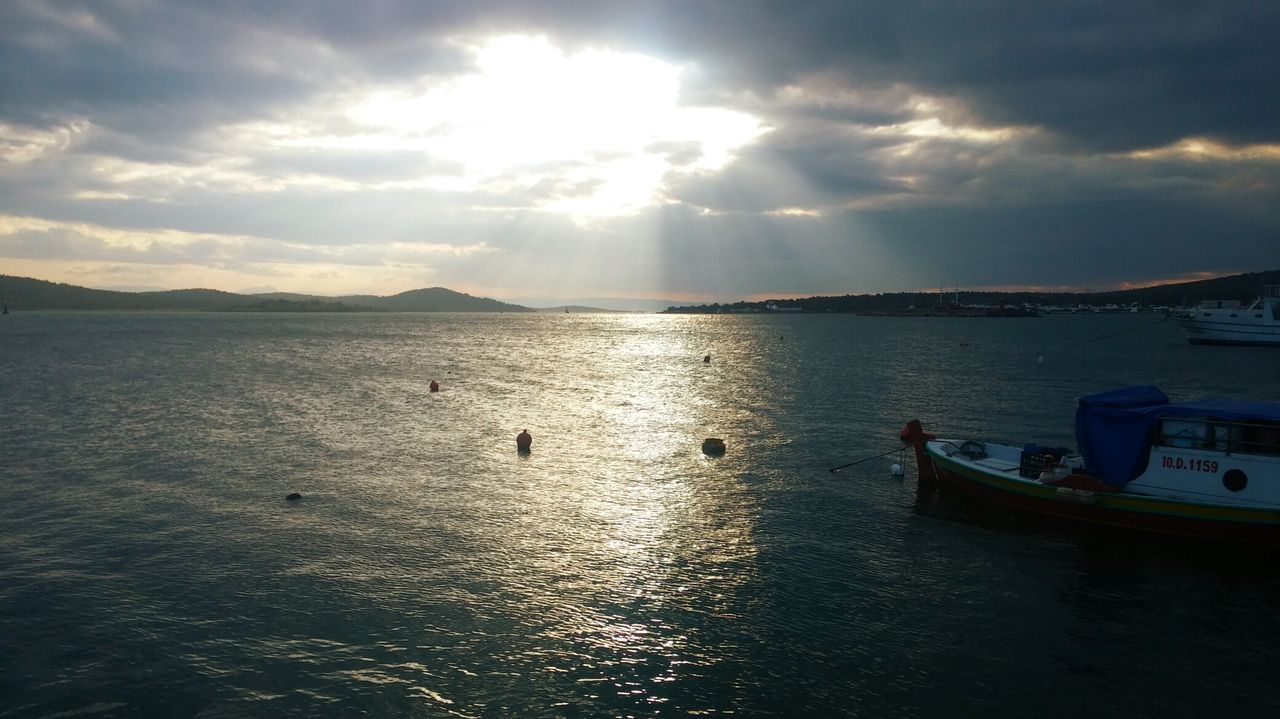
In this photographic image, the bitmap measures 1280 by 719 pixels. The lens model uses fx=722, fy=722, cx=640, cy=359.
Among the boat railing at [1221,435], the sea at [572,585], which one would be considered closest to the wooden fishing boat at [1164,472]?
the boat railing at [1221,435]

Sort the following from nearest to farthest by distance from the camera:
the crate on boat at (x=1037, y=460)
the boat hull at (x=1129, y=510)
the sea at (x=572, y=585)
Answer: the sea at (x=572, y=585)
the boat hull at (x=1129, y=510)
the crate on boat at (x=1037, y=460)

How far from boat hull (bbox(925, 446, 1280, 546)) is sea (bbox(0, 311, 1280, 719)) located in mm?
615

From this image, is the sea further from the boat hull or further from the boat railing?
the boat railing

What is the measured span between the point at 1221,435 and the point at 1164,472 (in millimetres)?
2100

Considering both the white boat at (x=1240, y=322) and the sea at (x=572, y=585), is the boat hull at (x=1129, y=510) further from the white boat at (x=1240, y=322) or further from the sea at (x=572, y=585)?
the white boat at (x=1240, y=322)

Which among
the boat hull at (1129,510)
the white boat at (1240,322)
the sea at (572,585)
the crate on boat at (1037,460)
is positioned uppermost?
the white boat at (1240,322)

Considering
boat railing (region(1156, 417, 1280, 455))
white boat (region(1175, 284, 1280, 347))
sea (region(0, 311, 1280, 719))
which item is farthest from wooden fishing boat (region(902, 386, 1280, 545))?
white boat (region(1175, 284, 1280, 347))

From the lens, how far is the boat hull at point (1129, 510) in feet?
77.9

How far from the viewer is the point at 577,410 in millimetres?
54625

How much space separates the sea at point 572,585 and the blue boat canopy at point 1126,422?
252 centimetres

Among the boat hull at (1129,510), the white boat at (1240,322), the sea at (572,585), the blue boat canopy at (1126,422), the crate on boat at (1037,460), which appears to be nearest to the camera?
the sea at (572,585)

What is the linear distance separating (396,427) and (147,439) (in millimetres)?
13041

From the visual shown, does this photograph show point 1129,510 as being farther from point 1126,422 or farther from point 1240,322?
point 1240,322

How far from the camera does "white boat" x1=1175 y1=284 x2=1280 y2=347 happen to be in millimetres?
131250
